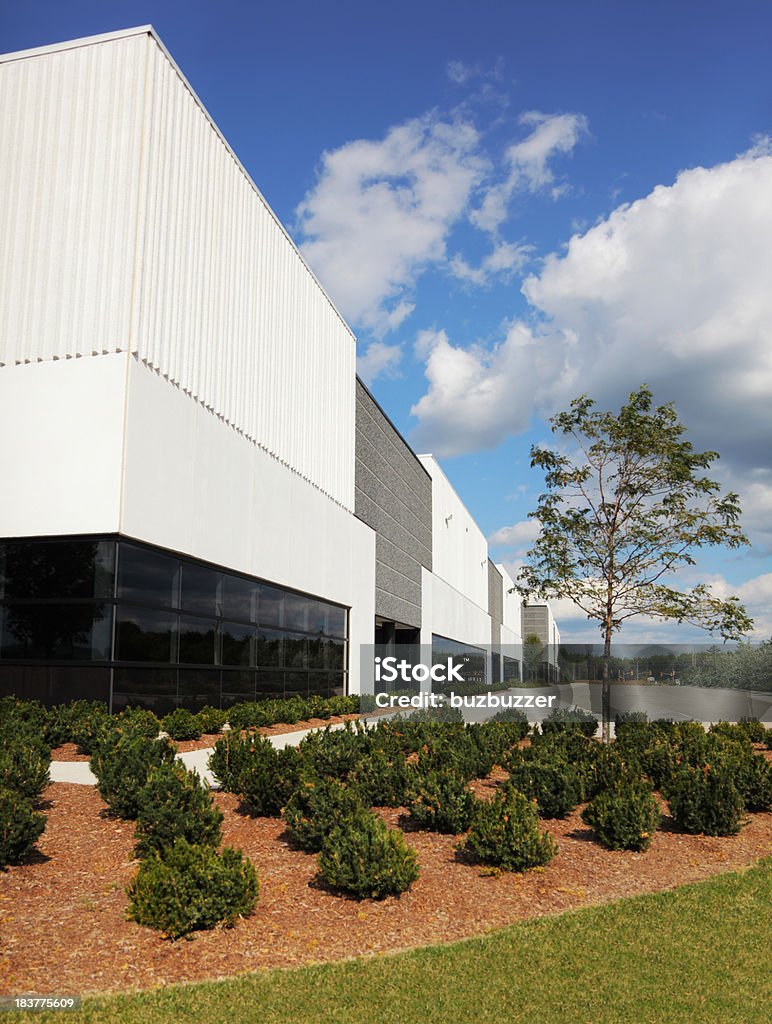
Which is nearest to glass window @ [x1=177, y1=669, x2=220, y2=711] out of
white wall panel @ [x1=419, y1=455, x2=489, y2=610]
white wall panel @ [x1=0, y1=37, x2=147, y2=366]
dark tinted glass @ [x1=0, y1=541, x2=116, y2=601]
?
dark tinted glass @ [x1=0, y1=541, x2=116, y2=601]

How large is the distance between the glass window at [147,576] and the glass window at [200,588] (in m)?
0.38

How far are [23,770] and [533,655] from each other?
95023 mm

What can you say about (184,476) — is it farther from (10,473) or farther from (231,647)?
(231,647)

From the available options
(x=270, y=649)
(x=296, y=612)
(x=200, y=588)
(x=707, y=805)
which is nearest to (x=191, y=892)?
(x=707, y=805)

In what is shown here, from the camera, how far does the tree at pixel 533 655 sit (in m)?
94.4

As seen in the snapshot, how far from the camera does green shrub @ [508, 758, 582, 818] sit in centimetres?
1051

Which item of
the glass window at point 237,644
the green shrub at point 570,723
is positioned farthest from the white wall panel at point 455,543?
the green shrub at point 570,723

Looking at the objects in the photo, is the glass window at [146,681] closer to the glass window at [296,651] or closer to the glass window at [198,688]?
the glass window at [198,688]

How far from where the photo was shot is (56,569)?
1584 cm

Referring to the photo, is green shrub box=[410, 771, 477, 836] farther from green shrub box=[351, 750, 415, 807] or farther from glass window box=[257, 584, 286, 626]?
glass window box=[257, 584, 286, 626]

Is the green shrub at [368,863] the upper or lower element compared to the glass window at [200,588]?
lower

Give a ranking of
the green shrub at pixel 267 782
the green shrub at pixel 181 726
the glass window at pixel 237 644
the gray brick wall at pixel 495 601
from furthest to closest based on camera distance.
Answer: the gray brick wall at pixel 495 601
the glass window at pixel 237 644
the green shrub at pixel 181 726
the green shrub at pixel 267 782

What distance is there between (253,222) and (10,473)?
1036 centimetres

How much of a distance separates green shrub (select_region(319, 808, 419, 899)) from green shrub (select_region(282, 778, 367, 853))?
810 mm
